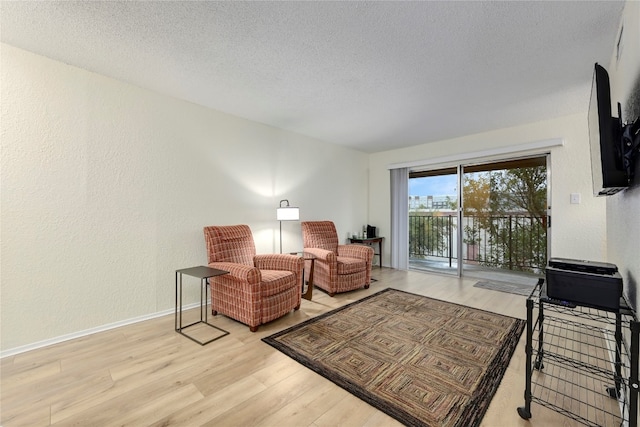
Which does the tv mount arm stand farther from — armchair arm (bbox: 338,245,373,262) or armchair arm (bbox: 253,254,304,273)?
armchair arm (bbox: 338,245,373,262)

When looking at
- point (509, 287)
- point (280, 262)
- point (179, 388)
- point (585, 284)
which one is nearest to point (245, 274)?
point (280, 262)

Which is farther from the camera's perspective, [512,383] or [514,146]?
[514,146]

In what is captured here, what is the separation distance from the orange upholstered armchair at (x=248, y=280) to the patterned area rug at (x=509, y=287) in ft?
9.20

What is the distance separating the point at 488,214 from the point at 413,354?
328cm

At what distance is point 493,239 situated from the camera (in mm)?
4512

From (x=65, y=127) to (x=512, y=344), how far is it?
4.15 metres

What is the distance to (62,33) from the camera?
1.91 m

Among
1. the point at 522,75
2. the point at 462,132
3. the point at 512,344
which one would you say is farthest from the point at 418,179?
the point at 512,344

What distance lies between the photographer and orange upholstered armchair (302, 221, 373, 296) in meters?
3.47

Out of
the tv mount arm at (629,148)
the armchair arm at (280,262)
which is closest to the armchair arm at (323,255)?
the armchair arm at (280,262)

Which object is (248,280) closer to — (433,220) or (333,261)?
(333,261)

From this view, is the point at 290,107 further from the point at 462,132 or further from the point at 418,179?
the point at 418,179

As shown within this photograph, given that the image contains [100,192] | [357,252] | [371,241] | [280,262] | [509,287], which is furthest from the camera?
[371,241]

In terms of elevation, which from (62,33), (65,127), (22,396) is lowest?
(22,396)
